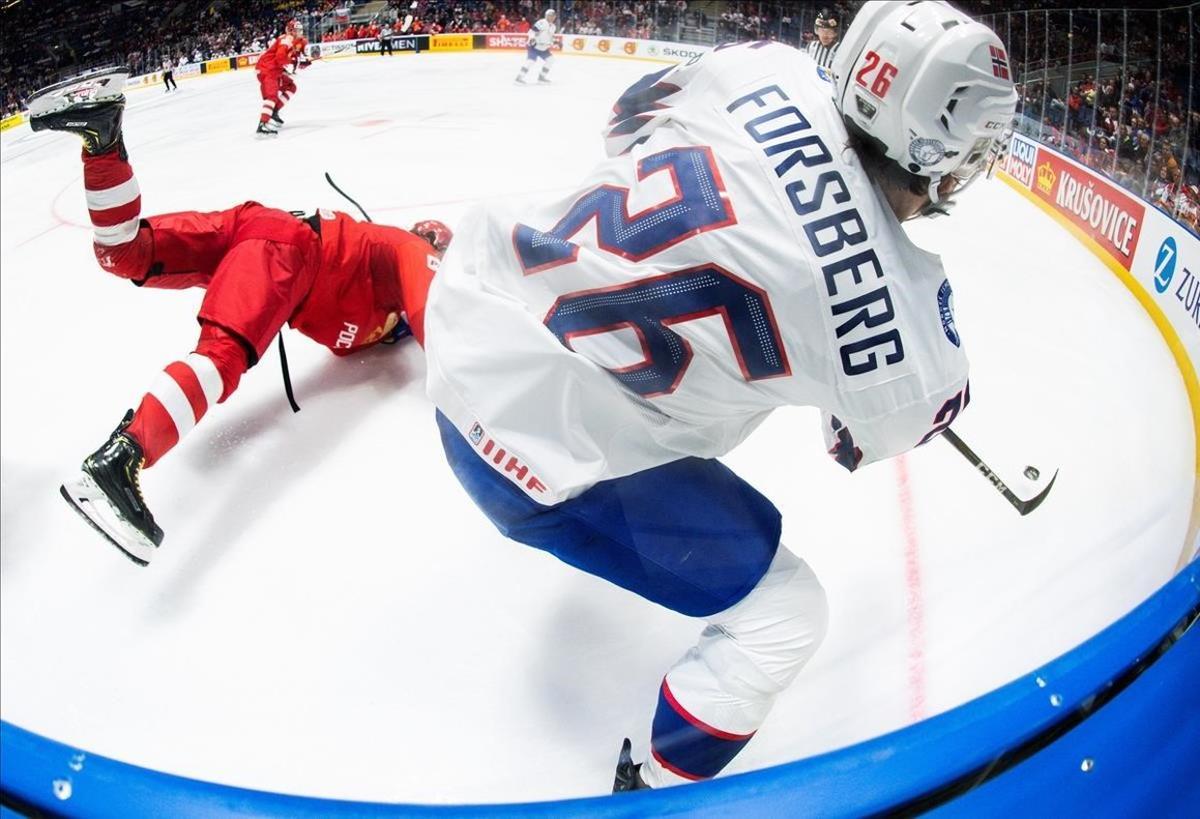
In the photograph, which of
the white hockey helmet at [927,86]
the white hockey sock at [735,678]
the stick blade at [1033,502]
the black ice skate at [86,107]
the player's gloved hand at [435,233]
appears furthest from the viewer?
the player's gloved hand at [435,233]

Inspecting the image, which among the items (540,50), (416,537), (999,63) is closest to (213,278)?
(416,537)

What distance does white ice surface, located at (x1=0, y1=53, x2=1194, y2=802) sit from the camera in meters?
0.95

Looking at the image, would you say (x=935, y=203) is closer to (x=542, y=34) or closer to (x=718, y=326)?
(x=718, y=326)

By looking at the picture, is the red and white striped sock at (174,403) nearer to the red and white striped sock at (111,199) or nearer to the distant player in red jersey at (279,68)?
the red and white striped sock at (111,199)

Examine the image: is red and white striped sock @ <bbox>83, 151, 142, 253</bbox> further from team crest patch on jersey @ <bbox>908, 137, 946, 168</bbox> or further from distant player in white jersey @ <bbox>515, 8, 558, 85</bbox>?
team crest patch on jersey @ <bbox>908, 137, 946, 168</bbox>

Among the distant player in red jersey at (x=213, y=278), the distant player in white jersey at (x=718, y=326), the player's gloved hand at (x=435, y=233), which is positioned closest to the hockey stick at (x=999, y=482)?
the distant player in white jersey at (x=718, y=326)

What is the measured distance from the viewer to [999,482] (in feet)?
3.78

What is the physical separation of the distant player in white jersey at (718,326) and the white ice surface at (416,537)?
178 mm

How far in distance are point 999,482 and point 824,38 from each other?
0.71 metres

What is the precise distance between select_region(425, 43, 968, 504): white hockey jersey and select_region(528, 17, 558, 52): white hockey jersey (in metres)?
1.09

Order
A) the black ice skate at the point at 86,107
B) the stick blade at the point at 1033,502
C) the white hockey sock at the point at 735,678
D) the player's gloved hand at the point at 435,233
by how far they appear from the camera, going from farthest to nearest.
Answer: the player's gloved hand at the point at 435,233
the stick blade at the point at 1033,502
the black ice skate at the point at 86,107
the white hockey sock at the point at 735,678

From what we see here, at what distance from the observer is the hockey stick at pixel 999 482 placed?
1.14 meters

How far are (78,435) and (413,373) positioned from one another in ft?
2.15

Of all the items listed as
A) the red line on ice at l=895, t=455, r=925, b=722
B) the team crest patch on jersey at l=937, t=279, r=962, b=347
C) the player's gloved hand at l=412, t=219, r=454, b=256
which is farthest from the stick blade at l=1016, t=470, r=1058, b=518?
the player's gloved hand at l=412, t=219, r=454, b=256
